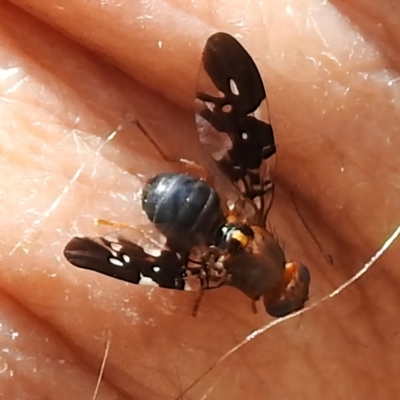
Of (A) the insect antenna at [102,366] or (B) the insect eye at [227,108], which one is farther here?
(B) the insect eye at [227,108]

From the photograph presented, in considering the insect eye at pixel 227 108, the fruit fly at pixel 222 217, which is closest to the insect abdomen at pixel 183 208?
the fruit fly at pixel 222 217

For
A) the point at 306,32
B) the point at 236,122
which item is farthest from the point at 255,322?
the point at 306,32

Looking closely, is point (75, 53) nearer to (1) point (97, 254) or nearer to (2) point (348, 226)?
(1) point (97, 254)

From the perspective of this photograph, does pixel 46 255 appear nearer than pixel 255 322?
Yes

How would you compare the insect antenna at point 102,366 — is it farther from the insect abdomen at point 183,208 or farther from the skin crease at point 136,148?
the insect abdomen at point 183,208

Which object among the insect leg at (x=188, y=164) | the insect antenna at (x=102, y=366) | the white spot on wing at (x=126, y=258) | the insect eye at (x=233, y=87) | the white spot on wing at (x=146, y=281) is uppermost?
the insect eye at (x=233, y=87)

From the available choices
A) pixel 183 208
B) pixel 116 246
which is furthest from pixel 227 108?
pixel 116 246
